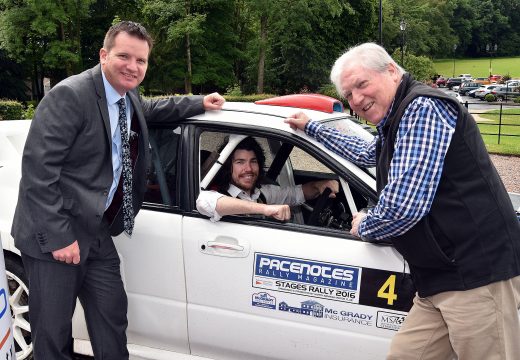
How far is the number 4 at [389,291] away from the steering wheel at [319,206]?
63cm

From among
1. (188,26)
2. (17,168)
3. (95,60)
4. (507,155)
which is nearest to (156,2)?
(188,26)

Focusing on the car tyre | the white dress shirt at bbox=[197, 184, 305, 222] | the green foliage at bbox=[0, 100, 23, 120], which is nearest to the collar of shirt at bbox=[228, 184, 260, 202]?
the white dress shirt at bbox=[197, 184, 305, 222]

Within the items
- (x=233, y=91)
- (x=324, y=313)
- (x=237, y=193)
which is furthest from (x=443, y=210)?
(x=233, y=91)

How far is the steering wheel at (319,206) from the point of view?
3193 mm

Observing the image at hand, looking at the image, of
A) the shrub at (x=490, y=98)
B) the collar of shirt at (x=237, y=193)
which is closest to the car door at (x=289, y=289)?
the collar of shirt at (x=237, y=193)

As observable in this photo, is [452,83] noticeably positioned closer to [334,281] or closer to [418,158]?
[334,281]

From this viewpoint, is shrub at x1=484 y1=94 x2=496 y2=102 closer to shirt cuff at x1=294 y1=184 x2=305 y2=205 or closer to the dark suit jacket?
shirt cuff at x1=294 y1=184 x2=305 y2=205

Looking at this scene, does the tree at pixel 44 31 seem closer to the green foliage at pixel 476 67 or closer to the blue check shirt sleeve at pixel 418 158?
the blue check shirt sleeve at pixel 418 158

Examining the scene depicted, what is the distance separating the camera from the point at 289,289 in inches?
110

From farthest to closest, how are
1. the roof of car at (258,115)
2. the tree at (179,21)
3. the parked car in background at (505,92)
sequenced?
the parked car in background at (505,92) → the tree at (179,21) → the roof of car at (258,115)

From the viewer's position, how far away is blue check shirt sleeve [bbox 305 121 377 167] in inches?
112

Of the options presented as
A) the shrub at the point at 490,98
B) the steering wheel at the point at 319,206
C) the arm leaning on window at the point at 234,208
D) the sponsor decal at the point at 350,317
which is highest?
the arm leaning on window at the point at 234,208

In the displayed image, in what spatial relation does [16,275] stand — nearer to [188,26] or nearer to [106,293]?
[106,293]

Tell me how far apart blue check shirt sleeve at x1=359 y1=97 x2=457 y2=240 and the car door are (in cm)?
61
